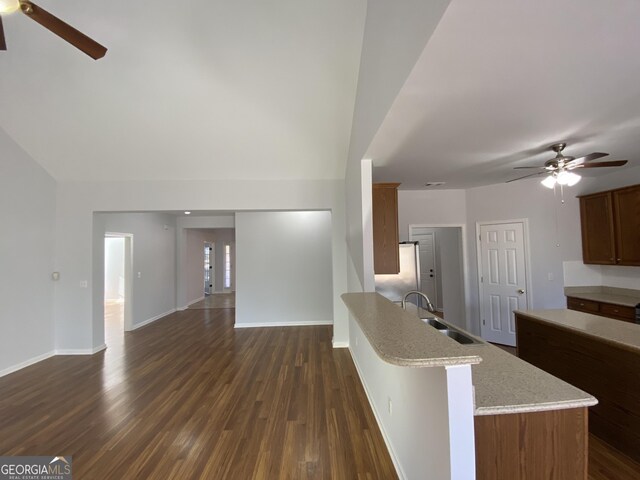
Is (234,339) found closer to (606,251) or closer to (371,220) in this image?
(371,220)

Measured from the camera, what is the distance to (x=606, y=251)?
3.63m

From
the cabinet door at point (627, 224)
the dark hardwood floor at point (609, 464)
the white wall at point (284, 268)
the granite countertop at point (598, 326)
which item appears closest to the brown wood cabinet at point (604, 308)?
the cabinet door at point (627, 224)

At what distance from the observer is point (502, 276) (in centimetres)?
432

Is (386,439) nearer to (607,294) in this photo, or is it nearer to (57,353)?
(607,294)

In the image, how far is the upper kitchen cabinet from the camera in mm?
3008

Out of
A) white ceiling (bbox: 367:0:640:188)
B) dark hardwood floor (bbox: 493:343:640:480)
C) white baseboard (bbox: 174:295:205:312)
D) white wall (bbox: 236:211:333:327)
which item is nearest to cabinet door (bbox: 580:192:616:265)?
white ceiling (bbox: 367:0:640:188)

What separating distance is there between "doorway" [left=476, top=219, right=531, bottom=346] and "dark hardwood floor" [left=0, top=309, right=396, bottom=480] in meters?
2.39

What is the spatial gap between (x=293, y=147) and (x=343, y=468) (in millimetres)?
3466

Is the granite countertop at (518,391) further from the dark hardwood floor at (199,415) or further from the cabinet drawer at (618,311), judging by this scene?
the cabinet drawer at (618,311)

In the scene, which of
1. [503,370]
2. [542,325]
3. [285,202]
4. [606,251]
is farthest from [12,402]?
[606,251]

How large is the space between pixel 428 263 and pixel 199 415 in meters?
5.65

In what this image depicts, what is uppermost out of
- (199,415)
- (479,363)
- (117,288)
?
(479,363)

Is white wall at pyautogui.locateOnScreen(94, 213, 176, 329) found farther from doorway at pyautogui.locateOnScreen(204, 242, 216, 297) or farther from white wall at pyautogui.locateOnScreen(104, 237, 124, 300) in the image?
white wall at pyautogui.locateOnScreen(104, 237, 124, 300)

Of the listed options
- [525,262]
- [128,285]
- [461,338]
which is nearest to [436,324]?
[461,338]
